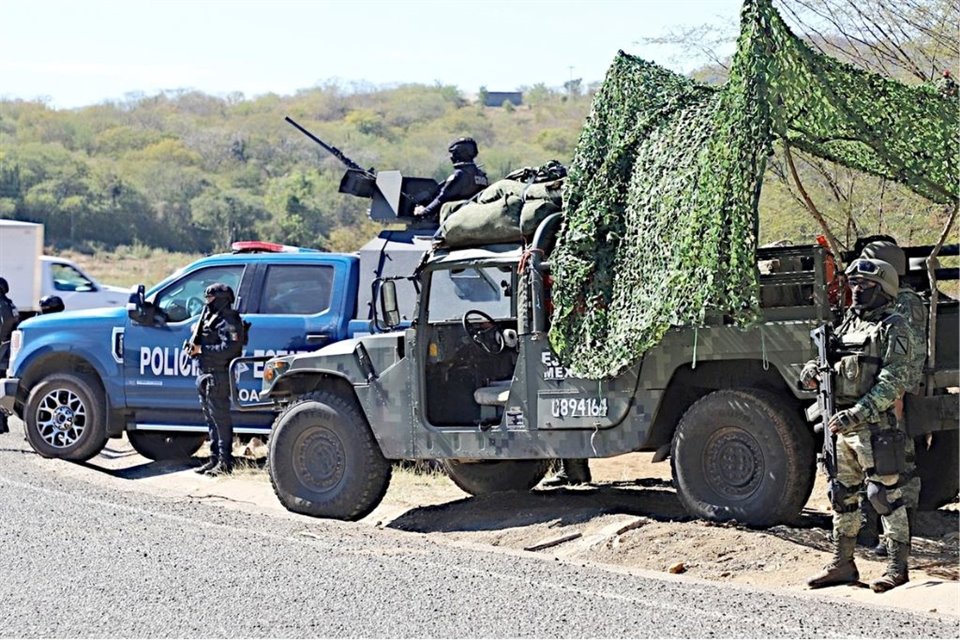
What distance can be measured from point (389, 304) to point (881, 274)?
370 centimetres

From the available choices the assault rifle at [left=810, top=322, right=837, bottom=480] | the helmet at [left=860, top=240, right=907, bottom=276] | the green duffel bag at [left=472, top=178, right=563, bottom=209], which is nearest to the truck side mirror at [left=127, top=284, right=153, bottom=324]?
the green duffel bag at [left=472, top=178, right=563, bottom=209]

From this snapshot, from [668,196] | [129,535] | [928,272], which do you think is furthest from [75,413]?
[928,272]

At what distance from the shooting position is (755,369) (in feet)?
31.0

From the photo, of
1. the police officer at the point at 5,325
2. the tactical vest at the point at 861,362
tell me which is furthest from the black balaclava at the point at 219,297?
the tactical vest at the point at 861,362

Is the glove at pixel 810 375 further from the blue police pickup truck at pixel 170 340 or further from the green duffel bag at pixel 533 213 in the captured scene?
the blue police pickup truck at pixel 170 340

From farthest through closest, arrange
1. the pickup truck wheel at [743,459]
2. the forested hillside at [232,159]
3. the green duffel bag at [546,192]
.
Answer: the forested hillside at [232,159] → the green duffel bag at [546,192] → the pickup truck wheel at [743,459]

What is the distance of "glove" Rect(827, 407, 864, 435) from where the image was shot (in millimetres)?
7926

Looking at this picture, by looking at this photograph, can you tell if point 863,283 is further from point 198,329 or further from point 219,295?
point 198,329

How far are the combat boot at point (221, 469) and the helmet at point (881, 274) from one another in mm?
6830

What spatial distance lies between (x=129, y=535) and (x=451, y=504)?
2.92 meters

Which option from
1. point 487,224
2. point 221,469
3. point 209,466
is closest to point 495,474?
point 487,224

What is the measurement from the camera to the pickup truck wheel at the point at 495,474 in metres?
11.7

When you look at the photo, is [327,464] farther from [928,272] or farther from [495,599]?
[928,272]

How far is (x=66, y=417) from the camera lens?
14.0m
